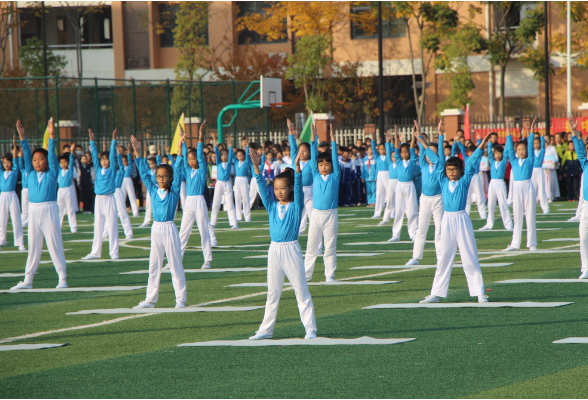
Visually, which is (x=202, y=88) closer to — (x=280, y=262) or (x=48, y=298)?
(x=48, y=298)

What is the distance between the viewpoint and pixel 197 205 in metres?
13.9

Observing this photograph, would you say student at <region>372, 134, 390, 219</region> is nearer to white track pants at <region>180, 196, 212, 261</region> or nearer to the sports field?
the sports field

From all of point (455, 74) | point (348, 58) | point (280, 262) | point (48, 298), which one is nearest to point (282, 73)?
point (348, 58)

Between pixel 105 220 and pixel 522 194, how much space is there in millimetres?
8097

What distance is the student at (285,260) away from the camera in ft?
25.8

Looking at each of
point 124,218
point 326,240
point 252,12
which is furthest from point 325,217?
point 252,12

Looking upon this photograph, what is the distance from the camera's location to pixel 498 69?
40500mm

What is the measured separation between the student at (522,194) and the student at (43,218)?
7.85 m

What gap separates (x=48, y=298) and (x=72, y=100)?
19607 mm

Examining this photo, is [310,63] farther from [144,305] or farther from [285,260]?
[285,260]

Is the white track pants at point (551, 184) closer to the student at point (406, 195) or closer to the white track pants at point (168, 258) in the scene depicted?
the student at point (406, 195)

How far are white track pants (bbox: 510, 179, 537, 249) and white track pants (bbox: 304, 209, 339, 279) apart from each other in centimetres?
432

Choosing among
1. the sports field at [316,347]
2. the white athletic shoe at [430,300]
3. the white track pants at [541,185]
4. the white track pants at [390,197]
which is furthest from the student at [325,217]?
the white track pants at [541,185]

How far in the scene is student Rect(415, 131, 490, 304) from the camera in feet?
31.8
